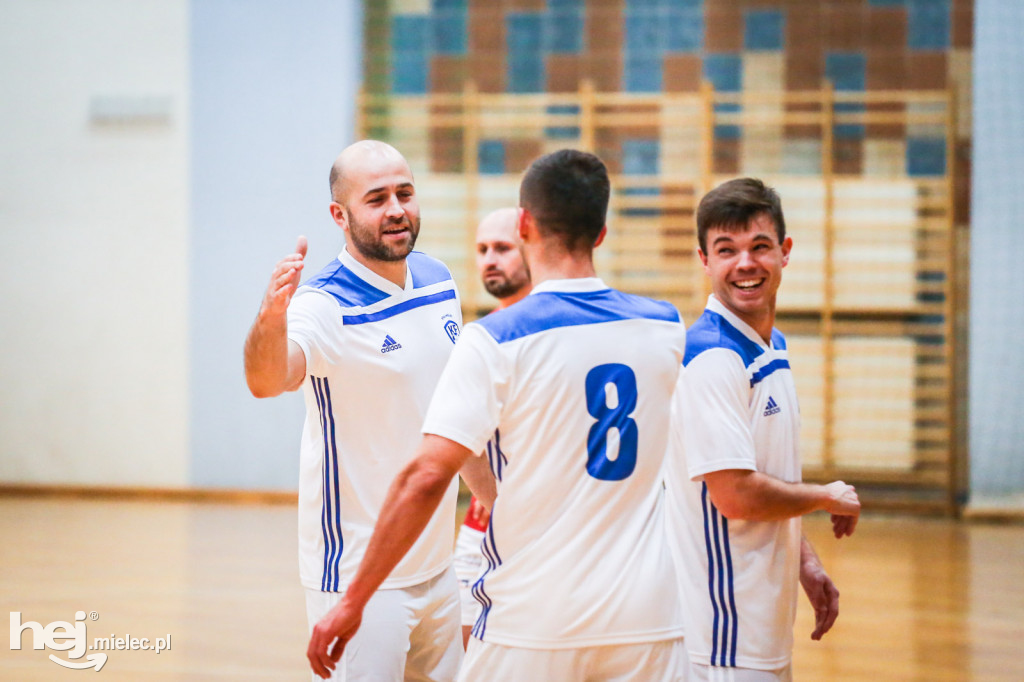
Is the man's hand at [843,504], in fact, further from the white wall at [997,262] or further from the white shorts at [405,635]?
the white wall at [997,262]

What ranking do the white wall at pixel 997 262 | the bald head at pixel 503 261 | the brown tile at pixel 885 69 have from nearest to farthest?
1. the bald head at pixel 503 261
2. the white wall at pixel 997 262
3. the brown tile at pixel 885 69

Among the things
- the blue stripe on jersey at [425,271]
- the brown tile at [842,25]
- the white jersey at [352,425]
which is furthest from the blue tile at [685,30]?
the white jersey at [352,425]

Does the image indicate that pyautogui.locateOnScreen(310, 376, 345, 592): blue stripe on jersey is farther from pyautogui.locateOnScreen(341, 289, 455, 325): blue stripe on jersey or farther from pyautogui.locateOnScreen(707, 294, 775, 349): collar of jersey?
pyautogui.locateOnScreen(707, 294, 775, 349): collar of jersey

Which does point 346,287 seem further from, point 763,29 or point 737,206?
point 763,29

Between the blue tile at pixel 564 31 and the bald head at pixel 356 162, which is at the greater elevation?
the blue tile at pixel 564 31

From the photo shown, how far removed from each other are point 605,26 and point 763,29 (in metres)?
1.27

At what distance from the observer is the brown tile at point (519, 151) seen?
27.1 ft

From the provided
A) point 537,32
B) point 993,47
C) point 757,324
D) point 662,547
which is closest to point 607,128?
point 537,32

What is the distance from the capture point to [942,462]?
304 inches

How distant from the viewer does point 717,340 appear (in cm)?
210

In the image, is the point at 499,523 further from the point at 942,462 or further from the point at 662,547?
the point at 942,462

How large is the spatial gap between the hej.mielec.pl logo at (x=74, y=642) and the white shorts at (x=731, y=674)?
9.15 ft

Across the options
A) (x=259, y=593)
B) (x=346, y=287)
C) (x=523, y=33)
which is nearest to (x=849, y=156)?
(x=523, y=33)

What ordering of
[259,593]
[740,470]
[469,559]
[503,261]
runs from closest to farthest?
[740,470], [469,559], [503,261], [259,593]
